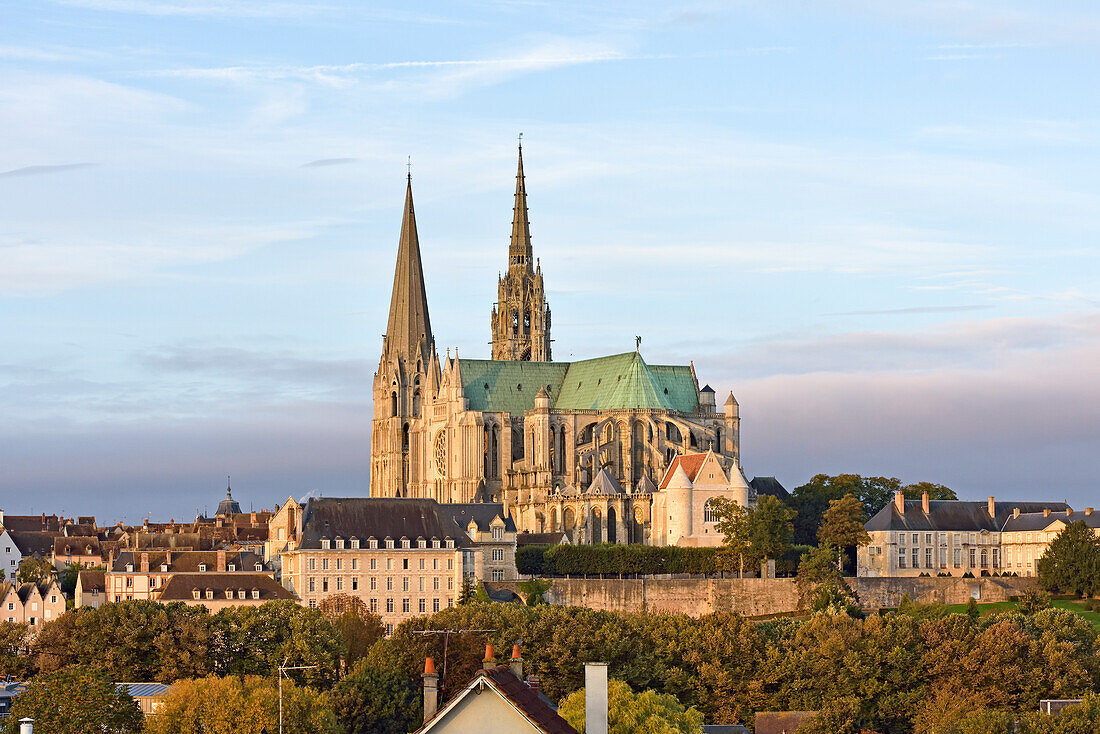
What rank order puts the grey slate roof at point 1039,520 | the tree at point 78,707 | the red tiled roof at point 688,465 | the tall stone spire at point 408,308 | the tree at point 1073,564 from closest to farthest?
1. the tree at point 78,707
2. the tree at point 1073,564
3. the grey slate roof at point 1039,520
4. the red tiled roof at point 688,465
5. the tall stone spire at point 408,308

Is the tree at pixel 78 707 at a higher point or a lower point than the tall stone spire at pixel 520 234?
lower

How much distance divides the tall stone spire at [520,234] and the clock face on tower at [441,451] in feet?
94.3

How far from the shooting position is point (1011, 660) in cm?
9375

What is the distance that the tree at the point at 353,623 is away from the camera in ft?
333

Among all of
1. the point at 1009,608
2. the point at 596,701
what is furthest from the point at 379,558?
the point at 596,701

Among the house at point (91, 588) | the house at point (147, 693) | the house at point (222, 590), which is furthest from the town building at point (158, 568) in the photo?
the house at point (147, 693)

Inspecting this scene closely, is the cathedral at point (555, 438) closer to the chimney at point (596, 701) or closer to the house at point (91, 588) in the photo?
the house at point (91, 588)

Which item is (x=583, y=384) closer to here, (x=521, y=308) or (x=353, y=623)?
(x=521, y=308)

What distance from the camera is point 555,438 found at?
16050cm

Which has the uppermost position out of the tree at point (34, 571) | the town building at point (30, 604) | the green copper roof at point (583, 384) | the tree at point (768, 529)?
the green copper roof at point (583, 384)

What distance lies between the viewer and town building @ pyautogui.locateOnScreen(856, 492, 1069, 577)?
463ft

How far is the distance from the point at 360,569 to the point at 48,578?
23.1 metres

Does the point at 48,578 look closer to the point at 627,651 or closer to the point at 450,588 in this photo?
the point at 450,588

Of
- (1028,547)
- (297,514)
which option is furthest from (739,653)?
(1028,547)
